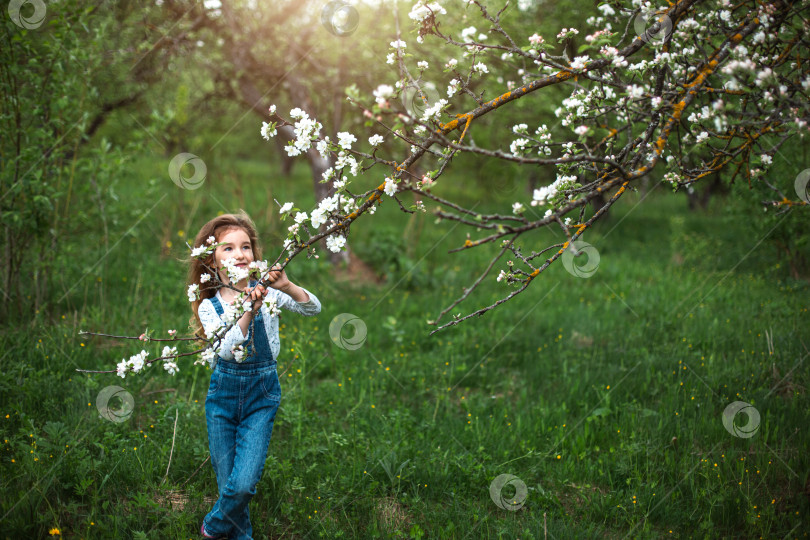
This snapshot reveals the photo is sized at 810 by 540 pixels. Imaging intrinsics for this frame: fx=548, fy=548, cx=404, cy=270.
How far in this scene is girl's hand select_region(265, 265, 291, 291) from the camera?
2570 mm

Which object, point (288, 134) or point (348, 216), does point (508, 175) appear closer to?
point (288, 134)

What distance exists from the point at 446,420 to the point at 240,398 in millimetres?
1845

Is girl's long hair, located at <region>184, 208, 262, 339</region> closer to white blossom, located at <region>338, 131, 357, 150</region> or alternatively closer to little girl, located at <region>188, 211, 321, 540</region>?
little girl, located at <region>188, 211, 321, 540</region>

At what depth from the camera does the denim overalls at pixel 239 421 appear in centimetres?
284

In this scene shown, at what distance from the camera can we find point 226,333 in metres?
2.66

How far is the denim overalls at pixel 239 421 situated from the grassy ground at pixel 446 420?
0.26 meters

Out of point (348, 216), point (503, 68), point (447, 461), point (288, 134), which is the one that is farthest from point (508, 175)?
point (348, 216)

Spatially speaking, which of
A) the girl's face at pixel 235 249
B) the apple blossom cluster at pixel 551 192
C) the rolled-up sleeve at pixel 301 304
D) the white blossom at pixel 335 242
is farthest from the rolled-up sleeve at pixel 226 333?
the apple blossom cluster at pixel 551 192

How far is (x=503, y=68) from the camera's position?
9625 mm

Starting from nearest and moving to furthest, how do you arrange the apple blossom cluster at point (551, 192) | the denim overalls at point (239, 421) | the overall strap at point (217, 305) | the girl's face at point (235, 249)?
the apple blossom cluster at point (551, 192) → the denim overalls at point (239, 421) → the overall strap at point (217, 305) → the girl's face at point (235, 249)

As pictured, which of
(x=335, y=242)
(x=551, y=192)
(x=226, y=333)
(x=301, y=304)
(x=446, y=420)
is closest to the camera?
(x=551, y=192)

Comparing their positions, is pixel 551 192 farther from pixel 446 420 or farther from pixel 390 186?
pixel 446 420

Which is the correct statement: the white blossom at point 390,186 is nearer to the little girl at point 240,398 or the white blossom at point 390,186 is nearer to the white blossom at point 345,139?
the white blossom at point 345,139

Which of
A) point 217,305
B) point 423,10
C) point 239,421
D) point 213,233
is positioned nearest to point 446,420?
point 239,421
